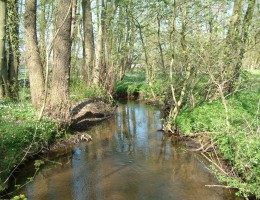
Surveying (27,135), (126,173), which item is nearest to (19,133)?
(27,135)

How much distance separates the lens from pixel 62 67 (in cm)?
1105

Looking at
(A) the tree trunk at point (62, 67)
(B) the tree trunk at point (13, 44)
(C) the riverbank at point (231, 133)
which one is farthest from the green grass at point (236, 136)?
(B) the tree trunk at point (13, 44)

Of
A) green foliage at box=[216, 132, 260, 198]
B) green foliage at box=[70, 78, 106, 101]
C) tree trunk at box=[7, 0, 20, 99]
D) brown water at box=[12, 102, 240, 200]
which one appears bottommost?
brown water at box=[12, 102, 240, 200]

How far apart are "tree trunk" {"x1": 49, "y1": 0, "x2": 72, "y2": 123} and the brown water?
5.97 feet

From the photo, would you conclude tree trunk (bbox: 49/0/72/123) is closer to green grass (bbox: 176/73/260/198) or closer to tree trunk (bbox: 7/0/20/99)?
tree trunk (bbox: 7/0/20/99)

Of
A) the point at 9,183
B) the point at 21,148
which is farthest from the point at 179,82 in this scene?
the point at 9,183

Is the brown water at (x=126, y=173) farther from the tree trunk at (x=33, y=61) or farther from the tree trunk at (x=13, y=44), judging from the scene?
the tree trunk at (x=13, y=44)

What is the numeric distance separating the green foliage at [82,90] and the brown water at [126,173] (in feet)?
13.3

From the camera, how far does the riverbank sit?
20.7 ft

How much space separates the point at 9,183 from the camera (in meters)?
7.27

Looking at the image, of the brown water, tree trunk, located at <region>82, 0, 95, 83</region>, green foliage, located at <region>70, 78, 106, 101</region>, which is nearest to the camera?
the brown water

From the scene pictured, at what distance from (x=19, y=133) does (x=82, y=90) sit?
313 inches

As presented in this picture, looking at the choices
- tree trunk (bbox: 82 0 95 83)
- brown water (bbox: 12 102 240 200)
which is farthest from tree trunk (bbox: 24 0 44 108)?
tree trunk (bbox: 82 0 95 83)

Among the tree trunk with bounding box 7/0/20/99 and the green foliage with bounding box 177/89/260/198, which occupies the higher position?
the tree trunk with bounding box 7/0/20/99
